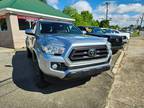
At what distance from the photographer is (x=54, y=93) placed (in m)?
3.87

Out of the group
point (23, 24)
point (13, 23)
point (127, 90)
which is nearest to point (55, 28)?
point (127, 90)

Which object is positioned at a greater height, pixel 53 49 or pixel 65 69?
pixel 53 49

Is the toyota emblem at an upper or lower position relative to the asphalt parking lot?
upper

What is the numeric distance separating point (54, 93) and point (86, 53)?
1.37 meters

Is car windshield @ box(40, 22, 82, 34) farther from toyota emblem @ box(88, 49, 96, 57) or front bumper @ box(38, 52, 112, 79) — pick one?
toyota emblem @ box(88, 49, 96, 57)

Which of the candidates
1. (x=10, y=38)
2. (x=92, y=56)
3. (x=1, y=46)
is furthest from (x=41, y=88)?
(x=1, y=46)

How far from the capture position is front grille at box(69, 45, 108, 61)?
3418 mm

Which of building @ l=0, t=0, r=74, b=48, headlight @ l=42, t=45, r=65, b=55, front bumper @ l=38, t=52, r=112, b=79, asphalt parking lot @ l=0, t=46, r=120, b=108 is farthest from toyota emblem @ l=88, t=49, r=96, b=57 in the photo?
building @ l=0, t=0, r=74, b=48

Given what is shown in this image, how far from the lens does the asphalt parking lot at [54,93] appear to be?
336 centimetres

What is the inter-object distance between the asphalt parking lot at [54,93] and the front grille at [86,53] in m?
0.98

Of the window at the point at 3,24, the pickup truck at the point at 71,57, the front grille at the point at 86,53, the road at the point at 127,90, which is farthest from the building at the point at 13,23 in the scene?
the front grille at the point at 86,53

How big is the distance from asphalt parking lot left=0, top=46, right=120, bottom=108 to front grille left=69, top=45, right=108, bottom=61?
0.98 metres

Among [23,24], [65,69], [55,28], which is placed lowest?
[65,69]

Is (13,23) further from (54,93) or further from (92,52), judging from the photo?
(92,52)
